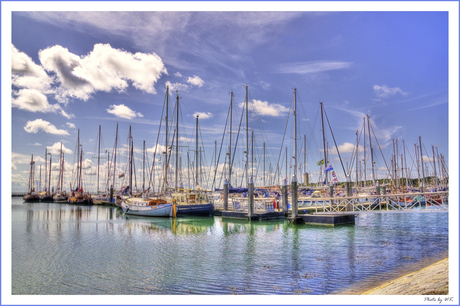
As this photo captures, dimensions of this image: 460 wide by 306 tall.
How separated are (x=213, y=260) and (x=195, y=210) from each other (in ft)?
65.3

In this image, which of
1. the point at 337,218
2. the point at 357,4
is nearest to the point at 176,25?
the point at 357,4

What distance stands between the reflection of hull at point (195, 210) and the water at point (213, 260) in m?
11.3

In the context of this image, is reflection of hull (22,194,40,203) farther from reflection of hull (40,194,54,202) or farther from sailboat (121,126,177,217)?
sailboat (121,126,177,217)

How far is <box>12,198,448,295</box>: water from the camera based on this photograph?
9.17m

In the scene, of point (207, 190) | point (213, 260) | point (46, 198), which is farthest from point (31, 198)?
point (213, 260)

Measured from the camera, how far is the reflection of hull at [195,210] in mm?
31391

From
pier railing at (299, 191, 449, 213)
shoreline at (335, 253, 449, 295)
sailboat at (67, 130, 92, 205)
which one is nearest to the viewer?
shoreline at (335, 253, 449, 295)

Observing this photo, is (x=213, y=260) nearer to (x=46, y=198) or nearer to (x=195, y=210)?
(x=195, y=210)

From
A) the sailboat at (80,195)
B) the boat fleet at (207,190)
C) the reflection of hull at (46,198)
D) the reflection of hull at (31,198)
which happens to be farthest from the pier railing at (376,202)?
the reflection of hull at (31,198)

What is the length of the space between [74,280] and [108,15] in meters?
9.95

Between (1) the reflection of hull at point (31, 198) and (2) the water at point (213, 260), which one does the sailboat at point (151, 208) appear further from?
(1) the reflection of hull at point (31, 198)

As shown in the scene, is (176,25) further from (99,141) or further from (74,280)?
(99,141)

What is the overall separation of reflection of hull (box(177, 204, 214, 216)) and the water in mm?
11280

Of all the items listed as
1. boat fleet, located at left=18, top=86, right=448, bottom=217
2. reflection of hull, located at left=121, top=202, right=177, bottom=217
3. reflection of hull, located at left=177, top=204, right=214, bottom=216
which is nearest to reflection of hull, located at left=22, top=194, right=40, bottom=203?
boat fleet, located at left=18, top=86, right=448, bottom=217
